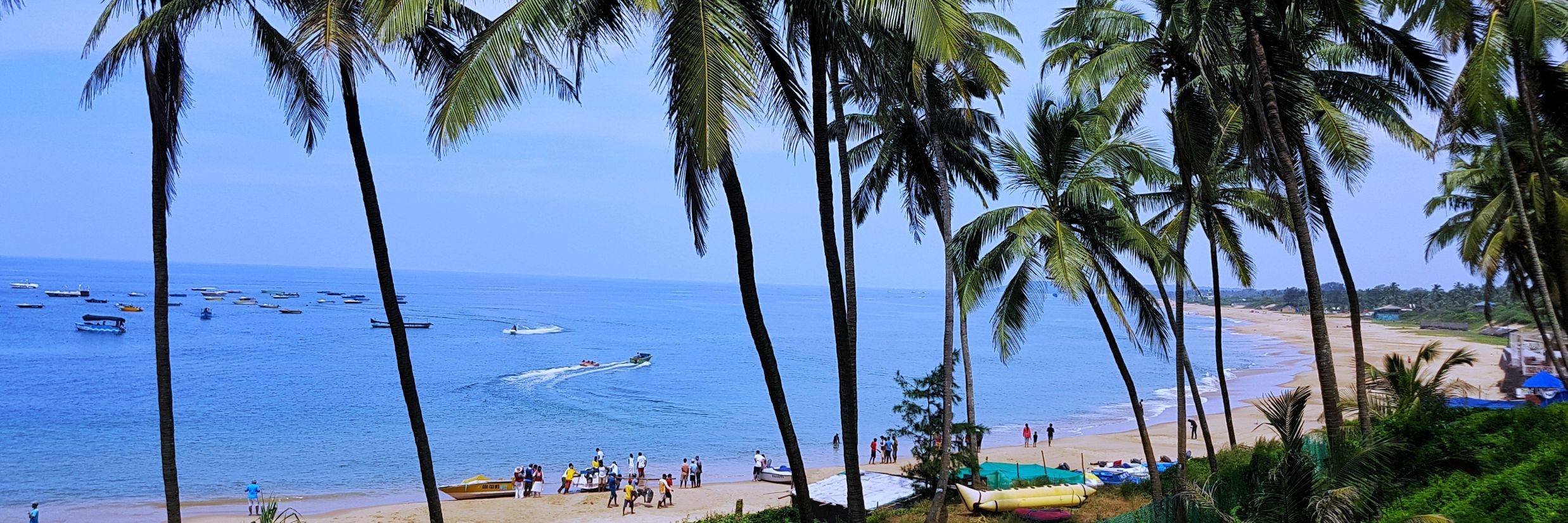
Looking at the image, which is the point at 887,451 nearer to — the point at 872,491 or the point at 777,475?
the point at 777,475

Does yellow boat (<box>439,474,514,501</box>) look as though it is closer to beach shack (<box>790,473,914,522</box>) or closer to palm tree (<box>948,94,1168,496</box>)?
beach shack (<box>790,473,914,522</box>)

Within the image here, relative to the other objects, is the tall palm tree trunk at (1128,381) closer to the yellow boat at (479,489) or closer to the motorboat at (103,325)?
the yellow boat at (479,489)

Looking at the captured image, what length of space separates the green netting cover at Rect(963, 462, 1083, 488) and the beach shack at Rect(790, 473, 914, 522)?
147 centimetres

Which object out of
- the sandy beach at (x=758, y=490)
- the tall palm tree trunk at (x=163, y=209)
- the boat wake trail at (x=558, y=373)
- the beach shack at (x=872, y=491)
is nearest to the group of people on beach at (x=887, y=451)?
the sandy beach at (x=758, y=490)

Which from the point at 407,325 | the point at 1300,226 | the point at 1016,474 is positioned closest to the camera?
the point at 1300,226

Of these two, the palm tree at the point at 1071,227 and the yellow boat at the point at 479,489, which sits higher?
the palm tree at the point at 1071,227

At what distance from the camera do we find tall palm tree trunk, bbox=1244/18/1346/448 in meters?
9.35

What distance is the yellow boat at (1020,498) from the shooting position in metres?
16.3

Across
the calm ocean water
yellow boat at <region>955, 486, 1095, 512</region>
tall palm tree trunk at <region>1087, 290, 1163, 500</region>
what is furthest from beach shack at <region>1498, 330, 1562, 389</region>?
yellow boat at <region>955, 486, 1095, 512</region>

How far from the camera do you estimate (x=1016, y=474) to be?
20562mm

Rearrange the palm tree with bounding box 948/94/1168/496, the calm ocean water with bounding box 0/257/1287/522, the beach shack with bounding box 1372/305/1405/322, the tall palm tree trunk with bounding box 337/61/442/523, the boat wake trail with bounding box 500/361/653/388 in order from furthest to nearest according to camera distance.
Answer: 1. the beach shack with bounding box 1372/305/1405/322
2. the boat wake trail with bounding box 500/361/653/388
3. the calm ocean water with bounding box 0/257/1287/522
4. the palm tree with bounding box 948/94/1168/496
5. the tall palm tree trunk with bounding box 337/61/442/523

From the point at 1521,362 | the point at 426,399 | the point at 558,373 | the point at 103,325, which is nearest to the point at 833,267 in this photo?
the point at 1521,362

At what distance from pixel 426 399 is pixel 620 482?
80.3 feet

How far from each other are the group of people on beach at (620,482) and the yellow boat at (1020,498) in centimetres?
1175
